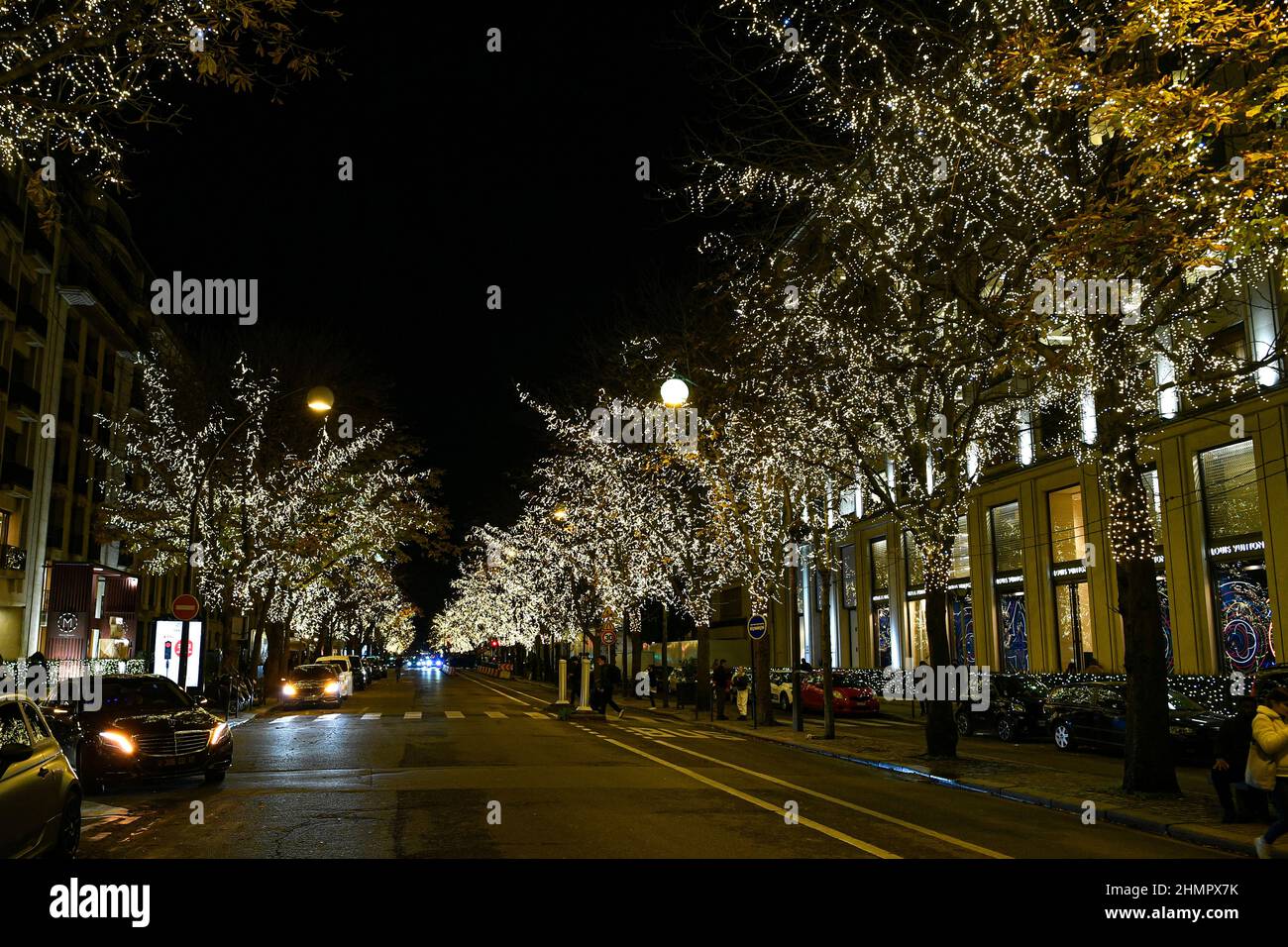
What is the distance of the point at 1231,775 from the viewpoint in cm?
1202

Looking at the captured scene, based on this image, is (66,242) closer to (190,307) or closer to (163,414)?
(163,414)

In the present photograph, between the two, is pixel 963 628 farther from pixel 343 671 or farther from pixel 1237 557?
pixel 343 671

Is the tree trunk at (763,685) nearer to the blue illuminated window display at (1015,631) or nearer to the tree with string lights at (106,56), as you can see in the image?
the blue illuminated window display at (1015,631)

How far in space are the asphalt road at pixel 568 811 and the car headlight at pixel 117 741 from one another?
602mm

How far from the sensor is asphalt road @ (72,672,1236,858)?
942cm

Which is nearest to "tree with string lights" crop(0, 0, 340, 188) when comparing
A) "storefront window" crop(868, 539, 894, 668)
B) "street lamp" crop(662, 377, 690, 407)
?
"street lamp" crop(662, 377, 690, 407)

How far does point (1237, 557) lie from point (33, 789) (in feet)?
83.3

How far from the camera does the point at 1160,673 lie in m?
14.1

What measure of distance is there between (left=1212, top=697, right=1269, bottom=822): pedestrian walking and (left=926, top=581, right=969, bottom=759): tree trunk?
6924 mm

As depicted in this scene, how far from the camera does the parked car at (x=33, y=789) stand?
7.13m

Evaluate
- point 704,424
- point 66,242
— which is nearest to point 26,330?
point 66,242

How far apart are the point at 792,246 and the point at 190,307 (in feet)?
49.6

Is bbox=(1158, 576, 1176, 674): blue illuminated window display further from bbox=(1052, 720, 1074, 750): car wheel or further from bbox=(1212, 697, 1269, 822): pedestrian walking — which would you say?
bbox=(1212, 697, 1269, 822): pedestrian walking


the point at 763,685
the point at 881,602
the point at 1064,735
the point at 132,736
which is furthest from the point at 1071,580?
the point at 132,736
